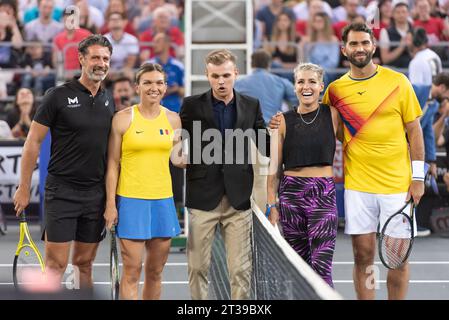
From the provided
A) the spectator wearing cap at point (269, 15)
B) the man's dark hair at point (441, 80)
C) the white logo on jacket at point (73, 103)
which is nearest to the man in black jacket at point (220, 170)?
the white logo on jacket at point (73, 103)

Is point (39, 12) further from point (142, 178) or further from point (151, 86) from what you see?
point (142, 178)

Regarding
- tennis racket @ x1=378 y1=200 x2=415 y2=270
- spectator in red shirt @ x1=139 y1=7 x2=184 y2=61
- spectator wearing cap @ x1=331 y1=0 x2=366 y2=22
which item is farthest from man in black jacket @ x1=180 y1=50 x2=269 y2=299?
spectator wearing cap @ x1=331 y1=0 x2=366 y2=22

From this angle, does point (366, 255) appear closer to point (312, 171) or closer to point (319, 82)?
point (312, 171)

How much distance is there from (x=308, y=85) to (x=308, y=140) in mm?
362

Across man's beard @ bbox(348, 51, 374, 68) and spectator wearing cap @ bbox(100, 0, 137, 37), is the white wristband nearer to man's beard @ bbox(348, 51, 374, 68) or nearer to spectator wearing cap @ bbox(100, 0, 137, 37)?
man's beard @ bbox(348, 51, 374, 68)

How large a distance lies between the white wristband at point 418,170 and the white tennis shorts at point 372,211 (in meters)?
0.15

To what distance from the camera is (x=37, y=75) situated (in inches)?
598

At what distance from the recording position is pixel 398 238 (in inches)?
281

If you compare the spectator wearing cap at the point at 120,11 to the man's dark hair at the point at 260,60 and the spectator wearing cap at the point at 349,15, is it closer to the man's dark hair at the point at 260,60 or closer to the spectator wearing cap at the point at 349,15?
the spectator wearing cap at the point at 349,15

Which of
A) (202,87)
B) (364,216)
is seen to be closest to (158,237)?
(364,216)

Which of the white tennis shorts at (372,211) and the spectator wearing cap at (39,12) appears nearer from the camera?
the white tennis shorts at (372,211)

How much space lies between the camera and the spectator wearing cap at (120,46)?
607 inches

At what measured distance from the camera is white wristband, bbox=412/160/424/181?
704 centimetres

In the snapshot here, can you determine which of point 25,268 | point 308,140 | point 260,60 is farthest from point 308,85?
point 260,60
